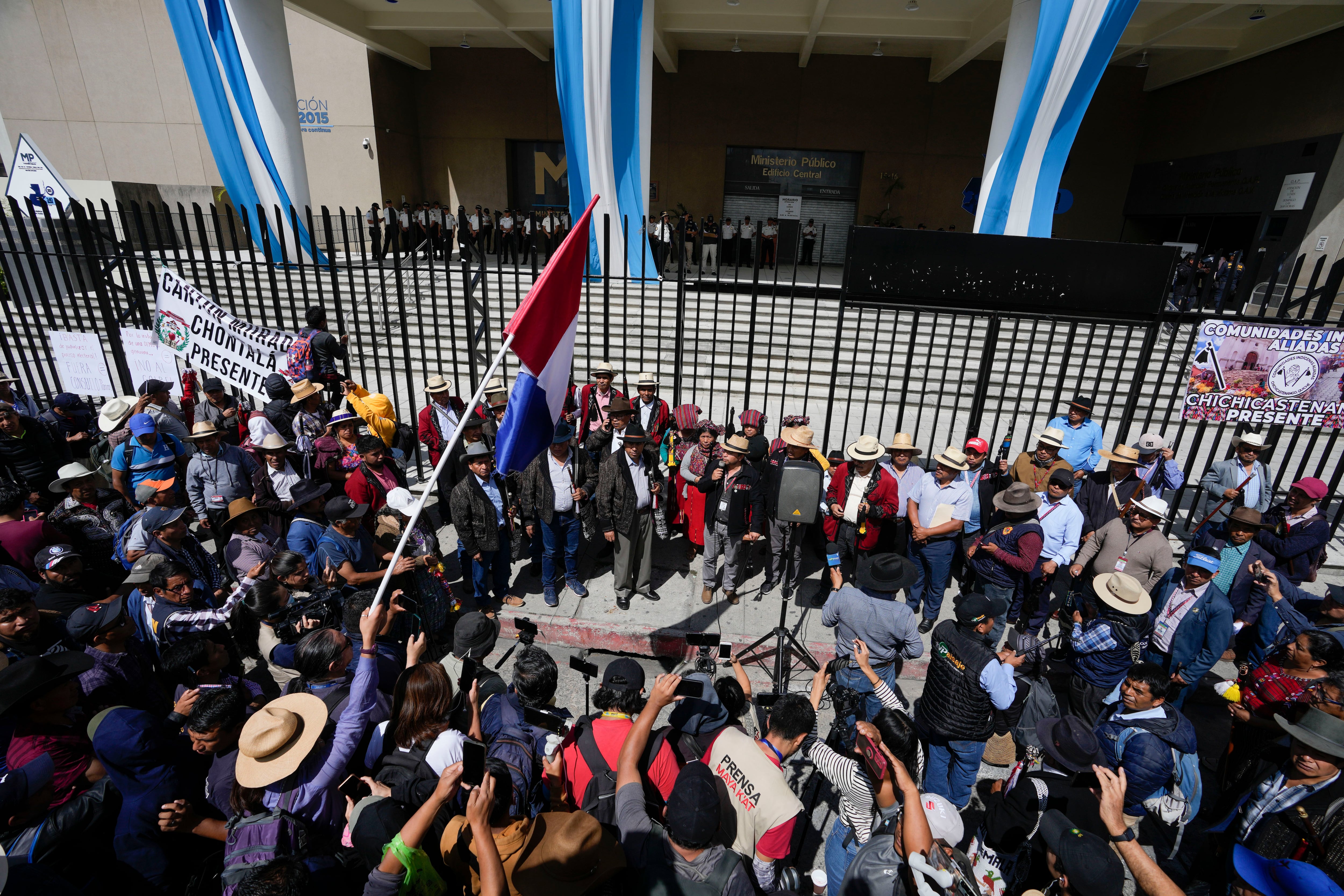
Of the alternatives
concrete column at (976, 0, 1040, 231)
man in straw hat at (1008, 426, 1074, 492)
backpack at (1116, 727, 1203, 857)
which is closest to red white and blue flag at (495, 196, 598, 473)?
backpack at (1116, 727, 1203, 857)

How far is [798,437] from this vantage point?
545 centimetres

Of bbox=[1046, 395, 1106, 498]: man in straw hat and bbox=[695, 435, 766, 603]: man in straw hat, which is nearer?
bbox=[695, 435, 766, 603]: man in straw hat

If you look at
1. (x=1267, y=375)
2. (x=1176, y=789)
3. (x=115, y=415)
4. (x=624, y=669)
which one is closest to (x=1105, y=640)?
(x=1176, y=789)

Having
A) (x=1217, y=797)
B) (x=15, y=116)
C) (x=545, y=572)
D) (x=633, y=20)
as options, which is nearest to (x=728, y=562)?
(x=545, y=572)

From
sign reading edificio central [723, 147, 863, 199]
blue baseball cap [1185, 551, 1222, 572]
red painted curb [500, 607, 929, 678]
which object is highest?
sign reading edificio central [723, 147, 863, 199]

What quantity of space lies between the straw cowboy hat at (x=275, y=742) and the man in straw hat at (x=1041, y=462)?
227 inches

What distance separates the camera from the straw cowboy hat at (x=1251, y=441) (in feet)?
18.9

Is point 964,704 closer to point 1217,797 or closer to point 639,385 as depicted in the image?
point 1217,797

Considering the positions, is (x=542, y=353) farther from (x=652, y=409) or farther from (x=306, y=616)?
(x=652, y=409)

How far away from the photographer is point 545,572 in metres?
5.79

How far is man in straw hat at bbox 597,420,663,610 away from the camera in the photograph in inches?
219

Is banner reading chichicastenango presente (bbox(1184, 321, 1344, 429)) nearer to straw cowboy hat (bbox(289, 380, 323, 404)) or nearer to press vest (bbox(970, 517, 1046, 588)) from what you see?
press vest (bbox(970, 517, 1046, 588))

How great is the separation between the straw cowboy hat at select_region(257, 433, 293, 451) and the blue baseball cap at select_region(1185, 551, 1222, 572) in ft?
23.5

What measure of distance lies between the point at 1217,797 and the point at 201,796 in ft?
19.5
